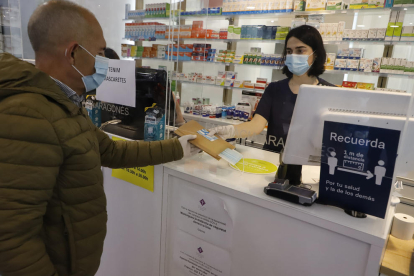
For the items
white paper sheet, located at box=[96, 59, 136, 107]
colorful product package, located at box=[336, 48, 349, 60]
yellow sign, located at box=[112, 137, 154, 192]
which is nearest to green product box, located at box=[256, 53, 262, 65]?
colorful product package, located at box=[336, 48, 349, 60]

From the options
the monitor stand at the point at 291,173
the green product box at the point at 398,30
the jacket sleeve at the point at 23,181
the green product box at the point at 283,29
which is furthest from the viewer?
the green product box at the point at 283,29

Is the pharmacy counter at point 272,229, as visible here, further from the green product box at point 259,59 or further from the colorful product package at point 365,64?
the green product box at point 259,59

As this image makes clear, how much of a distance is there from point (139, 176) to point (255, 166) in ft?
2.24

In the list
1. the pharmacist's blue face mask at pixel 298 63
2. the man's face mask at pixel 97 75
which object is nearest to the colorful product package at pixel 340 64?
the pharmacist's blue face mask at pixel 298 63

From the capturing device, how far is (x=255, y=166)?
1623 mm

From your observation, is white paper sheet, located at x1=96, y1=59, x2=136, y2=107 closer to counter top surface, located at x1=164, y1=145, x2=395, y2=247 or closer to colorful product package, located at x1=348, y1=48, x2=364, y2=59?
counter top surface, located at x1=164, y1=145, x2=395, y2=247

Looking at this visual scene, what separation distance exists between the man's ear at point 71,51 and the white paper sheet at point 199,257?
1002 millimetres

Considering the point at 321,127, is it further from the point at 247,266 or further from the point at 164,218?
the point at 164,218

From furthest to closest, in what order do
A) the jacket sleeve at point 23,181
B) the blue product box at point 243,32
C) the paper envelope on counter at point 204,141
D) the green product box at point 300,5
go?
the blue product box at point 243,32
the green product box at point 300,5
the paper envelope on counter at point 204,141
the jacket sleeve at point 23,181

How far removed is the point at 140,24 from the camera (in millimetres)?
3906

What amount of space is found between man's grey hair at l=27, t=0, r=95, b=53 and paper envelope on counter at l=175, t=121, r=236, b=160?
74cm

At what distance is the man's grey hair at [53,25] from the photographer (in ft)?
3.26

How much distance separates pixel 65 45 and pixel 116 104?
95 centimetres

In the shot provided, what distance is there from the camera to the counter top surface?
103 centimetres
